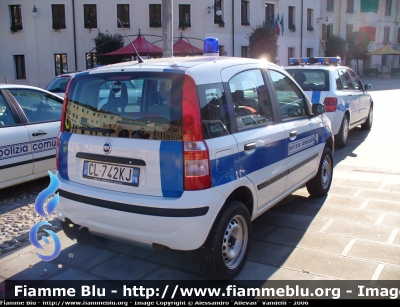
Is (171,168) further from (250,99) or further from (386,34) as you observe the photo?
(386,34)

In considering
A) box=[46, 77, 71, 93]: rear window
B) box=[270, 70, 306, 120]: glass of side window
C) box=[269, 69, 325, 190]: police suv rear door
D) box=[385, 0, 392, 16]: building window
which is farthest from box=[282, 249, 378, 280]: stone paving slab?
box=[385, 0, 392, 16]: building window

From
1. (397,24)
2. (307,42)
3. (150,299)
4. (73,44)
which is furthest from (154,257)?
(397,24)

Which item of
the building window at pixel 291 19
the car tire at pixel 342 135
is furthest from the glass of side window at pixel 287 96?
the building window at pixel 291 19

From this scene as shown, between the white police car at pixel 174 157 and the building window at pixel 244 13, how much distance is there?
27.6m

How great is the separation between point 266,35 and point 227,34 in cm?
262

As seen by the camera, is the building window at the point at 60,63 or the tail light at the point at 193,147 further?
the building window at the point at 60,63

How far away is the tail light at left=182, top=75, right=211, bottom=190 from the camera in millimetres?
3121

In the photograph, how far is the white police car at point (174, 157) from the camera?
3.15 m

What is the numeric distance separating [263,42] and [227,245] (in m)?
27.2

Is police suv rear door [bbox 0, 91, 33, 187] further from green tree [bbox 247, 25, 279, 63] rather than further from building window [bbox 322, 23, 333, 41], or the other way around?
building window [bbox 322, 23, 333, 41]

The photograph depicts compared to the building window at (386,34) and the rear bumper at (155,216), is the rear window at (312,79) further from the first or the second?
the building window at (386,34)

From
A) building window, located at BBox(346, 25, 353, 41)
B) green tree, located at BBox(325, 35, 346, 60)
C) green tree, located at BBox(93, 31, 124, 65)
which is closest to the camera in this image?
green tree, located at BBox(93, 31, 124, 65)

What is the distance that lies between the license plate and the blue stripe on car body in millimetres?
232

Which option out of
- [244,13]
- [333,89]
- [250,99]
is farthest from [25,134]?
[244,13]
